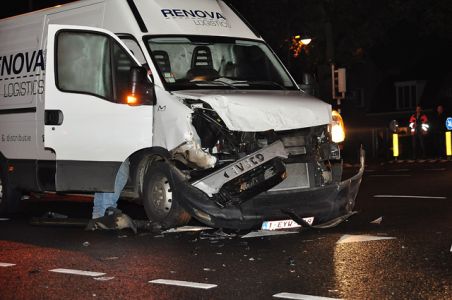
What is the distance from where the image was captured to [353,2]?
33.8 m

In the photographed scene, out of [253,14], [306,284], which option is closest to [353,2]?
[253,14]

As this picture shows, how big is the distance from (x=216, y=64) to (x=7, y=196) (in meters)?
3.88

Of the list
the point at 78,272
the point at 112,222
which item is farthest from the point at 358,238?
the point at 78,272

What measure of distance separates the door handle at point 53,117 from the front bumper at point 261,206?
1.86m

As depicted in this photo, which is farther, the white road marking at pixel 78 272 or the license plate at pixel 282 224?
the license plate at pixel 282 224

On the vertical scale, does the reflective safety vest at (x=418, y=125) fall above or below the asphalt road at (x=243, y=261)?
above

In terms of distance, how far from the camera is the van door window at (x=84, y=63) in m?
10.1

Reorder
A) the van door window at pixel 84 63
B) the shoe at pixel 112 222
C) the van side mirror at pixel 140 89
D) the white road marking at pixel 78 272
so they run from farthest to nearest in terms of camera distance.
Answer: the van door window at pixel 84 63 < the shoe at pixel 112 222 < the van side mirror at pixel 140 89 < the white road marking at pixel 78 272

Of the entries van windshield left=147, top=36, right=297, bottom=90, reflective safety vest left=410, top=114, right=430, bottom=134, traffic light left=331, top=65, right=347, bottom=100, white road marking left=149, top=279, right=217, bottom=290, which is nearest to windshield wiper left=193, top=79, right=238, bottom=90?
van windshield left=147, top=36, right=297, bottom=90

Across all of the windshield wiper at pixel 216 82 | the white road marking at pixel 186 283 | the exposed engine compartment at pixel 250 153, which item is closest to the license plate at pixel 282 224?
the exposed engine compartment at pixel 250 153

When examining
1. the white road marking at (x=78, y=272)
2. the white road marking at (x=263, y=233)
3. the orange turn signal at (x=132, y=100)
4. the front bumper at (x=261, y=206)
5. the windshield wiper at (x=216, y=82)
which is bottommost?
the white road marking at (x=78, y=272)

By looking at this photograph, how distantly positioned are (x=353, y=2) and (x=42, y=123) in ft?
80.3

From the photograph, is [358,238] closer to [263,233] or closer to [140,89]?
[263,233]

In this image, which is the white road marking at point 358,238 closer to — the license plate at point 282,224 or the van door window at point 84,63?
the license plate at point 282,224
